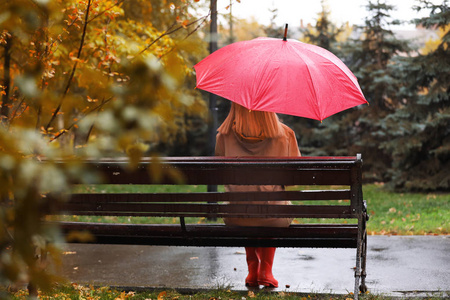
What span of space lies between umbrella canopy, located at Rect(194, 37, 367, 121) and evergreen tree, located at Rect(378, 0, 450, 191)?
9.81 meters

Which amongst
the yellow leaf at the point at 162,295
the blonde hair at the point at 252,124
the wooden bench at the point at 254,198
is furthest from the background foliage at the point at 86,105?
the yellow leaf at the point at 162,295

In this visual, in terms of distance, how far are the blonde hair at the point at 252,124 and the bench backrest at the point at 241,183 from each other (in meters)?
0.78

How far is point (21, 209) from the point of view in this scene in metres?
1.14

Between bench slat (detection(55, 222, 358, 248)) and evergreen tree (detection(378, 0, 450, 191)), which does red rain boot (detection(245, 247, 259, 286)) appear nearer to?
bench slat (detection(55, 222, 358, 248))

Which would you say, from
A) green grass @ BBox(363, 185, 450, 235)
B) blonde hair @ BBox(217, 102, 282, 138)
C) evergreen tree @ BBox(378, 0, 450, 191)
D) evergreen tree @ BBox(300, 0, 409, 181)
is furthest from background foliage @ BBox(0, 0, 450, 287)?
evergreen tree @ BBox(300, 0, 409, 181)

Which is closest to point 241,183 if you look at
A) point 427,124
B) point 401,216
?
point 401,216

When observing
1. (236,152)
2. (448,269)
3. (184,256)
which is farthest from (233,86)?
(448,269)

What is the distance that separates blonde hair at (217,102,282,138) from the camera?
15.7ft

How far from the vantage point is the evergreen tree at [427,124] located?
46.3ft

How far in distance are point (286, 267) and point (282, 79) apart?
6.56 feet

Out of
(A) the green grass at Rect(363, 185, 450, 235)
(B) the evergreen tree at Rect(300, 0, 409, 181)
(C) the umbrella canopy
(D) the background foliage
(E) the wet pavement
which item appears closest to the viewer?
(D) the background foliage

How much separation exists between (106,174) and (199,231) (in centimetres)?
87

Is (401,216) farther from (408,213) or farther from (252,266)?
(252,266)

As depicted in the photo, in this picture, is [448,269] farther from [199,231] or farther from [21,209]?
[21,209]
